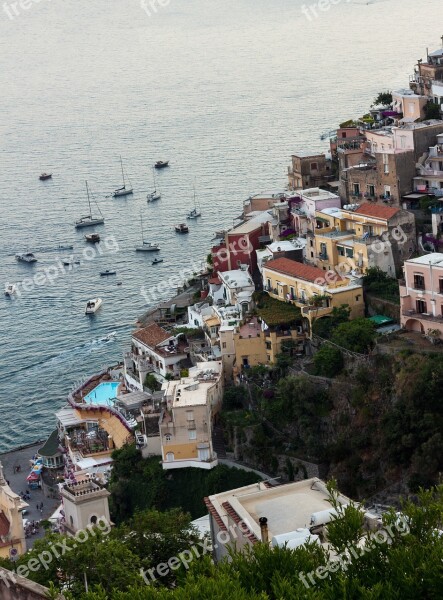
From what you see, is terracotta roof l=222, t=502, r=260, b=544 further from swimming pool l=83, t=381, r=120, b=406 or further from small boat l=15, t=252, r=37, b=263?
small boat l=15, t=252, r=37, b=263

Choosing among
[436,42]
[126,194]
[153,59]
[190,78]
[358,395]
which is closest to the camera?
[358,395]

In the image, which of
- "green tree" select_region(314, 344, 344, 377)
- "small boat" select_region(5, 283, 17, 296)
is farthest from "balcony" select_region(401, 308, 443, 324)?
"small boat" select_region(5, 283, 17, 296)

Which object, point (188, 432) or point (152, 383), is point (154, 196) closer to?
point (152, 383)

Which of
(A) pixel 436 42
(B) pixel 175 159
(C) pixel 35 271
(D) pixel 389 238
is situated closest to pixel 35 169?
(B) pixel 175 159

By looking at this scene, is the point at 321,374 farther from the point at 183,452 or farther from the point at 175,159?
the point at 175,159

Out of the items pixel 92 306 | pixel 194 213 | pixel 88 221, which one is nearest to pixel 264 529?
pixel 92 306

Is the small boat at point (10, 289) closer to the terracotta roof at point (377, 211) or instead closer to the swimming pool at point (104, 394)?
the swimming pool at point (104, 394)

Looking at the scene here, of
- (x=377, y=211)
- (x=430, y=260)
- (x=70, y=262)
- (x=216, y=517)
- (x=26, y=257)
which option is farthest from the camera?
(x=26, y=257)
